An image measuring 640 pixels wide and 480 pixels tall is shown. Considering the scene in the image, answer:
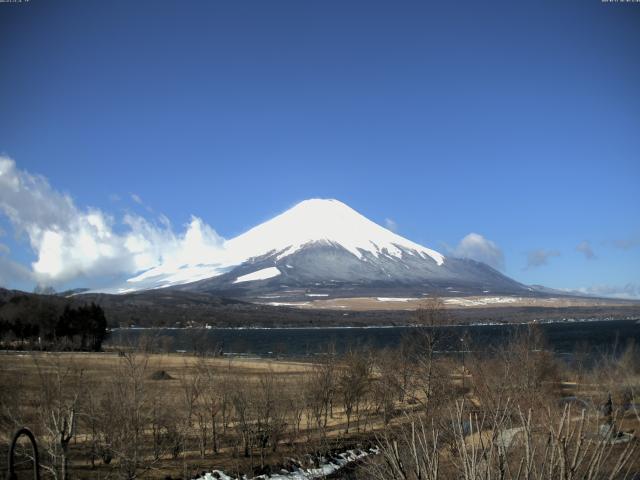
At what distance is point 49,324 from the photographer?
91.4 metres

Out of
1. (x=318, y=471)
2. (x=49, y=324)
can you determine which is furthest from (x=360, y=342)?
(x=318, y=471)

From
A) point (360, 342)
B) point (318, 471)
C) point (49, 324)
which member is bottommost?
point (360, 342)

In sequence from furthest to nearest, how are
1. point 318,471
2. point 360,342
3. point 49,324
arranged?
point 49,324, point 360,342, point 318,471

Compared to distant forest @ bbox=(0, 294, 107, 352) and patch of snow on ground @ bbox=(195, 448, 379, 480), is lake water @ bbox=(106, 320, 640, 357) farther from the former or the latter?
patch of snow on ground @ bbox=(195, 448, 379, 480)

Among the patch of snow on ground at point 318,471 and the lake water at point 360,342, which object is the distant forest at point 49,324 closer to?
the lake water at point 360,342

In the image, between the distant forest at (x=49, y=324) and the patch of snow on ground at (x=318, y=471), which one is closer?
the patch of snow on ground at (x=318, y=471)

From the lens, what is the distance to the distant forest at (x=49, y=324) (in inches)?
3314

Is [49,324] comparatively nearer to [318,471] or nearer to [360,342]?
[360,342]

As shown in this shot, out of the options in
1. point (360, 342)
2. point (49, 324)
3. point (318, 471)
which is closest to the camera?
point (318, 471)

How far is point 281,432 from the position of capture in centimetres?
2862

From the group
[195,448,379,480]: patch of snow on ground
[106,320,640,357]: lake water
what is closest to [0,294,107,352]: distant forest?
[106,320,640,357]: lake water

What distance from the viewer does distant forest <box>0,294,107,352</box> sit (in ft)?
276

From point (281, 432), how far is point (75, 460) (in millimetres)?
9335

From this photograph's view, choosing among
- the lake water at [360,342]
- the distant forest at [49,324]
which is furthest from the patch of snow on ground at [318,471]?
the distant forest at [49,324]
